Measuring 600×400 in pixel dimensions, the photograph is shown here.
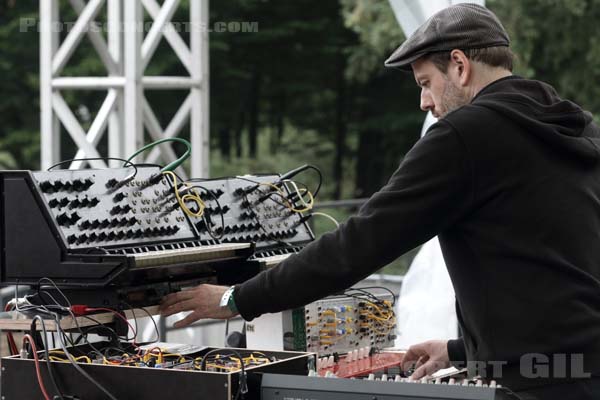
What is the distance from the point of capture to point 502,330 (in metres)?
2.65

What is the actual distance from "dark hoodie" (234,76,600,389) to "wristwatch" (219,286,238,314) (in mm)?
403

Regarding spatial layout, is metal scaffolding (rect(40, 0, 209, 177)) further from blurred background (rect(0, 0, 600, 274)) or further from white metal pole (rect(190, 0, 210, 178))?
blurred background (rect(0, 0, 600, 274))

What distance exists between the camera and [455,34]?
2.77m

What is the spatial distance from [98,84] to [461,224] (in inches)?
153

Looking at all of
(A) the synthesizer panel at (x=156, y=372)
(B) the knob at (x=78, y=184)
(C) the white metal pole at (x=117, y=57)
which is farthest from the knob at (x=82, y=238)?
(C) the white metal pole at (x=117, y=57)

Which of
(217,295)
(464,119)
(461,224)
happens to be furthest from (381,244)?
(217,295)

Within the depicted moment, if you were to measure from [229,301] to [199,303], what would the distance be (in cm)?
16

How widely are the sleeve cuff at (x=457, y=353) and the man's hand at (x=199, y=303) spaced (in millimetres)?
661

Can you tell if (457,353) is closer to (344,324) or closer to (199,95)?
(344,324)

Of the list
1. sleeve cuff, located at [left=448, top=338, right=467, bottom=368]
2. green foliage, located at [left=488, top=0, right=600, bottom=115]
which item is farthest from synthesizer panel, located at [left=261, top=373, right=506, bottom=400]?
green foliage, located at [left=488, top=0, right=600, bottom=115]

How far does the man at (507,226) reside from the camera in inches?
103

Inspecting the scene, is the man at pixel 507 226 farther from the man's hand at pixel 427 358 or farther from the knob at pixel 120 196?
the knob at pixel 120 196

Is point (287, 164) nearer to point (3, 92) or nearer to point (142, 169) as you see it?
point (3, 92)

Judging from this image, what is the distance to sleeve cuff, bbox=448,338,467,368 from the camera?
3174 mm
